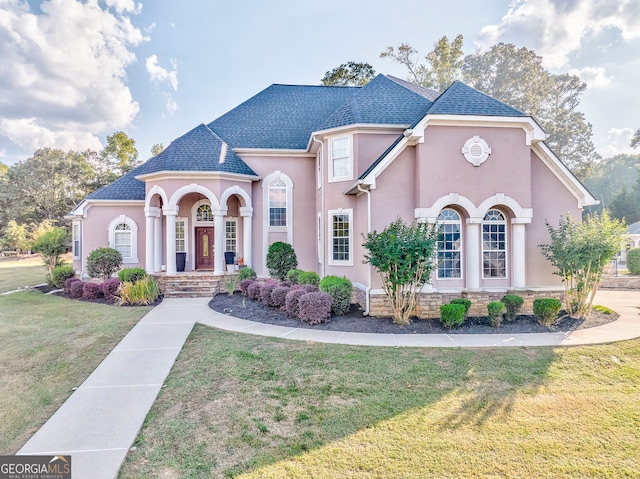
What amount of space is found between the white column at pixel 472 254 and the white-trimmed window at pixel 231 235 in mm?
11534

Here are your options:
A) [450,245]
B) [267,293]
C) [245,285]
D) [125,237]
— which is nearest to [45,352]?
[267,293]

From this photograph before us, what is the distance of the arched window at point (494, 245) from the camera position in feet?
35.4

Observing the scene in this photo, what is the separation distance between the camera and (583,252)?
9320 mm

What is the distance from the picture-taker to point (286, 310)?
10.1 m

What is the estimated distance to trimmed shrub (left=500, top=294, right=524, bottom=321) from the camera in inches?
370

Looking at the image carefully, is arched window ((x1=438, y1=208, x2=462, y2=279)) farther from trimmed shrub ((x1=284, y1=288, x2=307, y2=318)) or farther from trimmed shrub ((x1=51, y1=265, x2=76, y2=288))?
trimmed shrub ((x1=51, y1=265, x2=76, y2=288))

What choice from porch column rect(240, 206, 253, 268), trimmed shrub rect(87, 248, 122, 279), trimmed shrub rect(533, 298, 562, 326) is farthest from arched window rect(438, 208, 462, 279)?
trimmed shrub rect(87, 248, 122, 279)

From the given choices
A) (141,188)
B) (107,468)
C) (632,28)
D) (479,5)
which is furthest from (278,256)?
(632,28)

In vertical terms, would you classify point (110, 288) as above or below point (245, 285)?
below

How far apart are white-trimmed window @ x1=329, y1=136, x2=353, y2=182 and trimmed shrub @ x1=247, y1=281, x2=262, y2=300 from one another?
5.33 m

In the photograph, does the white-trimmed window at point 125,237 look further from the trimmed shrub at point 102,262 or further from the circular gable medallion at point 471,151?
the circular gable medallion at point 471,151

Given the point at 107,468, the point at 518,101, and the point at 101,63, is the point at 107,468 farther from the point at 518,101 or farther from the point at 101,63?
the point at 518,101

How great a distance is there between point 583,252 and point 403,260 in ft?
18.3

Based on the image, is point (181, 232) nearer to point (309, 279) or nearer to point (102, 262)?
point (102, 262)
